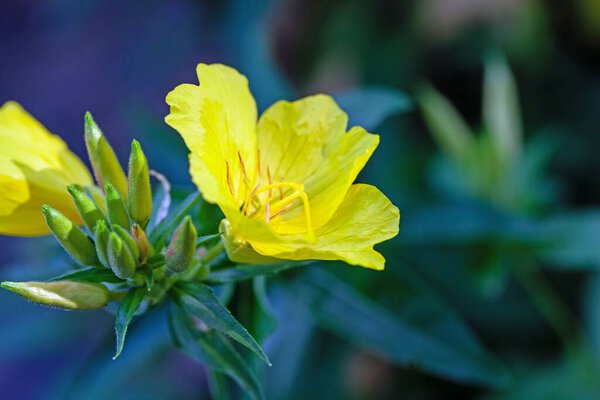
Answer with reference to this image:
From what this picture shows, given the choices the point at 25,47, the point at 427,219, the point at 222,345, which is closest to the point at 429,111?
the point at 427,219

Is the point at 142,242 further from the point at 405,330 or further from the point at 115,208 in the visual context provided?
the point at 405,330

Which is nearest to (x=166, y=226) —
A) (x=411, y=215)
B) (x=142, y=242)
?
(x=142, y=242)

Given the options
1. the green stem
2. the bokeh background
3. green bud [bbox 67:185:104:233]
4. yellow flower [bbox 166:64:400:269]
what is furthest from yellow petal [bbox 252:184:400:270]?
the green stem

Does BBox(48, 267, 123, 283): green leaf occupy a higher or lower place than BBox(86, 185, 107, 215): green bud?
lower

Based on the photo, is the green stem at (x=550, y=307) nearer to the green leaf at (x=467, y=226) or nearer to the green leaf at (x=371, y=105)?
the green leaf at (x=467, y=226)

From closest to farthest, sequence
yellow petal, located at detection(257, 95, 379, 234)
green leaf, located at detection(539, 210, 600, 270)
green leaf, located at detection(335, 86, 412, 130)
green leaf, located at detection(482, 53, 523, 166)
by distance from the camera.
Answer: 1. yellow petal, located at detection(257, 95, 379, 234)
2. green leaf, located at detection(335, 86, 412, 130)
3. green leaf, located at detection(539, 210, 600, 270)
4. green leaf, located at detection(482, 53, 523, 166)

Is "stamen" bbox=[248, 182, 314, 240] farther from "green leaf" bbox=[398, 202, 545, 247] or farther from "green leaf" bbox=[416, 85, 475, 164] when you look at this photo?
"green leaf" bbox=[416, 85, 475, 164]
